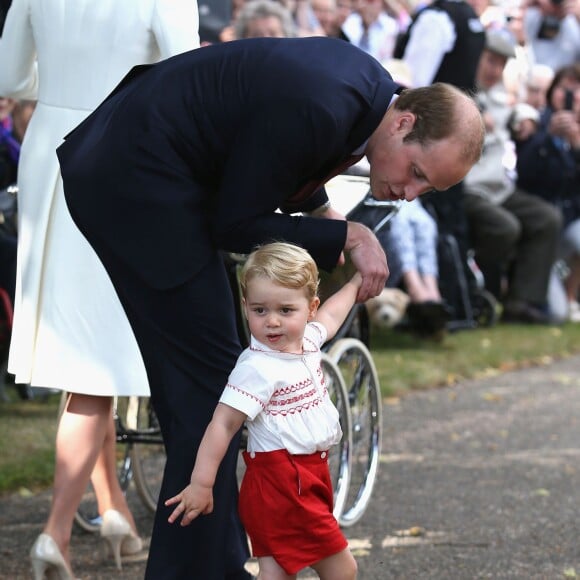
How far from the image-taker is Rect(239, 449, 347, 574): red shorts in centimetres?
354

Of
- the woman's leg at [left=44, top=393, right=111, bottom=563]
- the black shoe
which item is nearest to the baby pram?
the black shoe

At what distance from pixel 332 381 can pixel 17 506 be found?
141 cm

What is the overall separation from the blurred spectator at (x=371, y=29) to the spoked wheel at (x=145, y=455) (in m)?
6.67

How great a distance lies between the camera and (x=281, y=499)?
3.55 m

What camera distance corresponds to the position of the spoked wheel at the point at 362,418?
5715 mm

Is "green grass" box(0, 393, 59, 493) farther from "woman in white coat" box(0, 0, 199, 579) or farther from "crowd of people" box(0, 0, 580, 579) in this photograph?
"woman in white coat" box(0, 0, 199, 579)

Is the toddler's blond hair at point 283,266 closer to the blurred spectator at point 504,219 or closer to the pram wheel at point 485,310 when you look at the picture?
the blurred spectator at point 504,219

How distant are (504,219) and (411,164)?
26.3 ft

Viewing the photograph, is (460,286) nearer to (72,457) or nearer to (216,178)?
(72,457)

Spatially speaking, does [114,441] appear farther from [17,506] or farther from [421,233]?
[421,233]

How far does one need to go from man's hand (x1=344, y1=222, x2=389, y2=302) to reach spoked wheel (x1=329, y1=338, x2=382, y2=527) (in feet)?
6.40

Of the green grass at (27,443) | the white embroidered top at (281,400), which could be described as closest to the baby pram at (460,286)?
the green grass at (27,443)

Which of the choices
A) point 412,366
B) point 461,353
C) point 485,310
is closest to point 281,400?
point 412,366

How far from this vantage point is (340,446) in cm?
551
